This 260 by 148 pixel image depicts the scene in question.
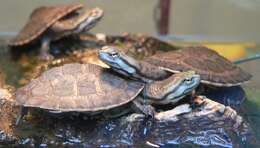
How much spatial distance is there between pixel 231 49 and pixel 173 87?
3.84ft

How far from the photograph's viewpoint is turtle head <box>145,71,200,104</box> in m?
1.39

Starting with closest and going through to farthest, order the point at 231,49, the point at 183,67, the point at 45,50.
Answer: the point at 183,67 → the point at 45,50 → the point at 231,49

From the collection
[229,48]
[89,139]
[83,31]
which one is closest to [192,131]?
[89,139]

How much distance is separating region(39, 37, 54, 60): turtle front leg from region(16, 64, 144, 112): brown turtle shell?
61 cm

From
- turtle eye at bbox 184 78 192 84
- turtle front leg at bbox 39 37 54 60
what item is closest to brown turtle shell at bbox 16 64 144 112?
turtle eye at bbox 184 78 192 84

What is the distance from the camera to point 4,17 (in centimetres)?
281

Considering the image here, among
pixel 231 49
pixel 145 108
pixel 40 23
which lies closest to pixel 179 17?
pixel 231 49

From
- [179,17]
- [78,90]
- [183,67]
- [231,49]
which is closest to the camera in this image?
[78,90]

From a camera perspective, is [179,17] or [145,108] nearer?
[145,108]

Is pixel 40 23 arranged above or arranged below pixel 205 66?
above

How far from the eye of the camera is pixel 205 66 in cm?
→ 155

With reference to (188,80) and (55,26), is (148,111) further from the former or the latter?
(55,26)

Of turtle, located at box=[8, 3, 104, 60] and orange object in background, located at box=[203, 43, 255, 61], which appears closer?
turtle, located at box=[8, 3, 104, 60]

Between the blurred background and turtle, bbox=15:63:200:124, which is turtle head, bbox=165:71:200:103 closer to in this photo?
turtle, bbox=15:63:200:124
